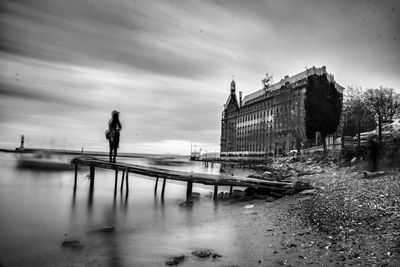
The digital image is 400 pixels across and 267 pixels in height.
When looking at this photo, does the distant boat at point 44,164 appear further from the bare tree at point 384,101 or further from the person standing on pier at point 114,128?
the bare tree at point 384,101

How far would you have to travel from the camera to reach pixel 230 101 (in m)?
121

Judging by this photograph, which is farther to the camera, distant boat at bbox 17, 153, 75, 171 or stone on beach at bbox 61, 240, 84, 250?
distant boat at bbox 17, 153, 75, 171

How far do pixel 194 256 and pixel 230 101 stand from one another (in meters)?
116

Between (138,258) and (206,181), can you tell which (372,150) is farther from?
(138,258)

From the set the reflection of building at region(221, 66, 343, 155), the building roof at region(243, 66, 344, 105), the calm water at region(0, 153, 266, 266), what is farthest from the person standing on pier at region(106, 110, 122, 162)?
the building roof at region(243, 66, 344, 105)

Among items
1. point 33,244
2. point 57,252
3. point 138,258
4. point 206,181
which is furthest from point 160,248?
point 206,181

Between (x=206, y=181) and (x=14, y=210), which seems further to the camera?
(x=206, y=181)

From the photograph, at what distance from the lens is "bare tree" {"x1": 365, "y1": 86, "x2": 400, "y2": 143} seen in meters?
43.3

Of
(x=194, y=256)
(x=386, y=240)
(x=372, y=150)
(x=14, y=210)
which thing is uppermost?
(x=372, y=150)

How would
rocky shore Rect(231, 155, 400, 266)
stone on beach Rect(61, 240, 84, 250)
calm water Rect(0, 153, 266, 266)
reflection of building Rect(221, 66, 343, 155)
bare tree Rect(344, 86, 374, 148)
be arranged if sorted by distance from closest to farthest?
rocky shore Rect(231, 155, 400, 266)
calm water Rect(0, 153, 266, 266)
stone on beach Rect(61, 240, 84, 250)
bare tree Rect(344, 86, 374, 148)
reflection of building Rect(221, 66, 343, 155)

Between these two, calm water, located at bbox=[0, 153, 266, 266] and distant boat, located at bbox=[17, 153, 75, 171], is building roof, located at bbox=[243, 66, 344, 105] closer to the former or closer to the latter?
calm water, located at bbox=[0, 153, 266, 266]

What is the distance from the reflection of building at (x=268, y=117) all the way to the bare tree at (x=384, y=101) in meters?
7.63

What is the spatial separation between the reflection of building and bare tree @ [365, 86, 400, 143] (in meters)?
7.63

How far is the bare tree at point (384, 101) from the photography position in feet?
142
